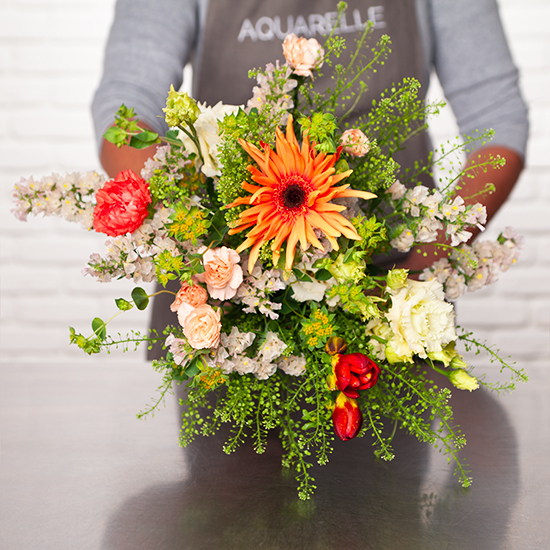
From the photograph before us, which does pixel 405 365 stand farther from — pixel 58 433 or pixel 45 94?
pixel 45 94

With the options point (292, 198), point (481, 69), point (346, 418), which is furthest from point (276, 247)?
point (481, 69)

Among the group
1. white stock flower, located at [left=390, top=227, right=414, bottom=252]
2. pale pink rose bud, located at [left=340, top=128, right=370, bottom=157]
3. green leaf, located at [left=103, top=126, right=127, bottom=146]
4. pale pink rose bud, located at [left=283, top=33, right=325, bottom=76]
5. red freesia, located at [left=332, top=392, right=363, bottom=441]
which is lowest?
red freesia, located at [left=332, top=392, right=363, bottom=441]

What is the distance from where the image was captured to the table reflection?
1.20 ft

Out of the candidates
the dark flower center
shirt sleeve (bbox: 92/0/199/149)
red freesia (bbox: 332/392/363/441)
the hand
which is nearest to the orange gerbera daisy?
the dark flower center

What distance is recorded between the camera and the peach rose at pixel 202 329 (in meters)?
0.41

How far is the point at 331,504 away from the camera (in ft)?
1.34

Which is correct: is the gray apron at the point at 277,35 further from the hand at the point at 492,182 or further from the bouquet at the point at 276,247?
the bouquet at the point at 276,247

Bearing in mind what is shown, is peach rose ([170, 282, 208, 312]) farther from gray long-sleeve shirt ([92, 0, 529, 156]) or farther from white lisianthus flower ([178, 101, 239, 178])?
gray long-sleeve shirt ([92, 0, 529, 156])

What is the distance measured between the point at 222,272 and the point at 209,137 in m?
0.12

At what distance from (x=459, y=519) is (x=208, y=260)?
0.86ft

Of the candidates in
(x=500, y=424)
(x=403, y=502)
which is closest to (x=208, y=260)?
(x=403, y=502)

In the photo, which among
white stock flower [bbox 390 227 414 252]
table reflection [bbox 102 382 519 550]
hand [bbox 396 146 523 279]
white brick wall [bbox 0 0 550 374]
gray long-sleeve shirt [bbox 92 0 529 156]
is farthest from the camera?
white brick wall [bbox 0 0 550 374]

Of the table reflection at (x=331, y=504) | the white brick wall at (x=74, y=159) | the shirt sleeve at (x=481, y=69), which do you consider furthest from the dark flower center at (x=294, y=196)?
the white brick wall at (x=74, y=159)

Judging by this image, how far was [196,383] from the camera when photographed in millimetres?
437
